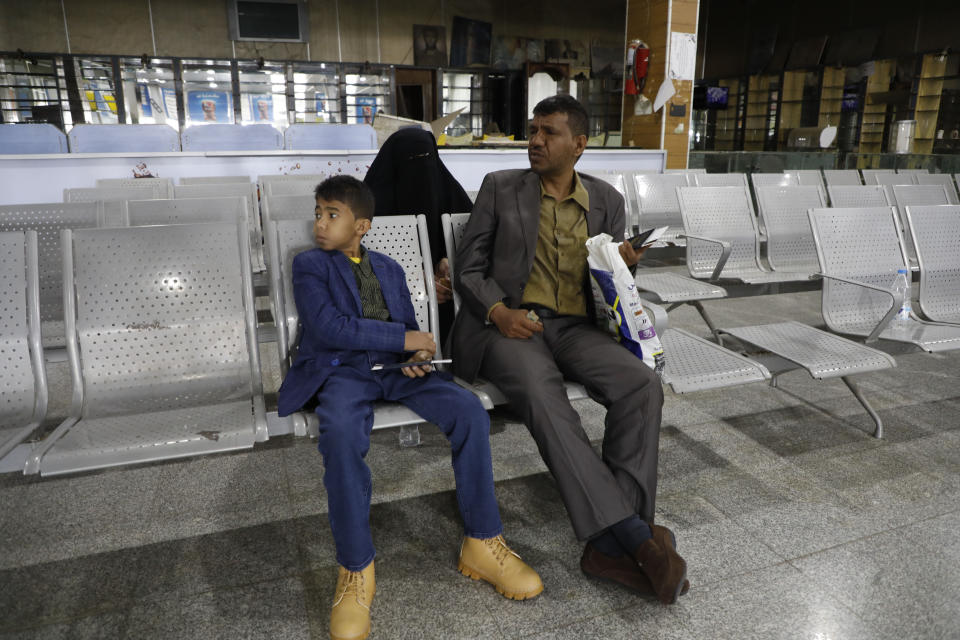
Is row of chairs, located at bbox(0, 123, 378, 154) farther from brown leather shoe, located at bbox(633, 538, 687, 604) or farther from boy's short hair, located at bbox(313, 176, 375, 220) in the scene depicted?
brown leather shoe, located at bbox(633, 538, 687, 604)

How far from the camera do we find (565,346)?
2.08 meters

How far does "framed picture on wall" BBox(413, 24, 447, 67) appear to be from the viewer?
11.8m

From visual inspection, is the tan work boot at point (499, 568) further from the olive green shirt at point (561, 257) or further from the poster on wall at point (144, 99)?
the poster on wall at point (144, 99)

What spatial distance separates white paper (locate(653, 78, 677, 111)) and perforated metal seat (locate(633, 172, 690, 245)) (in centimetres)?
357

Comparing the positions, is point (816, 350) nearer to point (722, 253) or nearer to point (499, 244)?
point (722, 253)

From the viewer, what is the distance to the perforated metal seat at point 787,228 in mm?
3707

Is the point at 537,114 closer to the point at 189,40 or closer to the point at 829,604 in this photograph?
the point at 829,604

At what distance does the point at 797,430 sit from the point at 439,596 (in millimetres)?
1836

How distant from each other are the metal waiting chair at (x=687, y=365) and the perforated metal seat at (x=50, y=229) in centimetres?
155

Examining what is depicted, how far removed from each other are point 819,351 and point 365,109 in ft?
34.6

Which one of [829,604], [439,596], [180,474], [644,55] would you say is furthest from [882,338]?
[644,55]

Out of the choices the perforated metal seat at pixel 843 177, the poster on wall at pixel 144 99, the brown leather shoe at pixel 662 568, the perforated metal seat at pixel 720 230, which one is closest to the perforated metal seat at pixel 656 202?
the perforated metal seat at pixel 720 230

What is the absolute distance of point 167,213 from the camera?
117 inches

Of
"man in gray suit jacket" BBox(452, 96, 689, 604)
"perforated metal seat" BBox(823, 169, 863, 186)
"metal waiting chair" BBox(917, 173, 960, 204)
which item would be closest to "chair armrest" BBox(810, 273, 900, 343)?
"man in gray suit jacket" BBox(452, 96, 689, 604)
